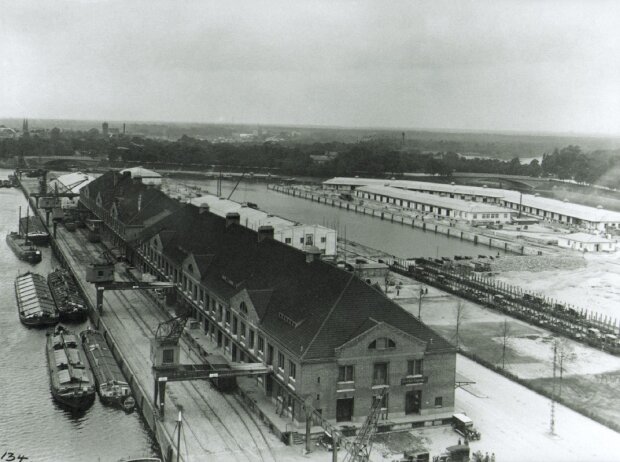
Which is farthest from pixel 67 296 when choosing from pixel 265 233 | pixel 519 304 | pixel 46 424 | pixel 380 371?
pixel 519 304

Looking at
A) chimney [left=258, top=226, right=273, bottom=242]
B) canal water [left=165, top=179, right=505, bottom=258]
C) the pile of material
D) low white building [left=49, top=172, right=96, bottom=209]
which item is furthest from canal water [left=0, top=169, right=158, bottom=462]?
low white building [left=49, top=172, right=96, bottom=209]

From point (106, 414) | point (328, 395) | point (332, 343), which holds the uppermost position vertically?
point (332, 343)

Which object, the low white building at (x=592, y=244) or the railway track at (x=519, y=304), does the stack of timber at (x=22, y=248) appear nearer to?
the railway track at (x=519, y=304)

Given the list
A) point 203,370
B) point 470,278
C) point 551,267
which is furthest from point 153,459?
point 551,267

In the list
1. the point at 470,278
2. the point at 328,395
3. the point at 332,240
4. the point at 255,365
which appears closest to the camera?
the point at 328,395

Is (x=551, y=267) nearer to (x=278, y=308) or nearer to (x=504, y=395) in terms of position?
(x=504, y=395)

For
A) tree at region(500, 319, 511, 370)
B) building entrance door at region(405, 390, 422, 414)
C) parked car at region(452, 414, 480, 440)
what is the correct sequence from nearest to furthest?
parked car at region(452, 414, 480, 440) → building entrance door at region(405, 390, 422, 414) → tree at region(500, 319, 511, 370)

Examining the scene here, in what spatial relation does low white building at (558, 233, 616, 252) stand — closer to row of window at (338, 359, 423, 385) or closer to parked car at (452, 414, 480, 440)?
row of window at (338, 359, 423, 385)
